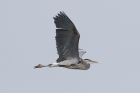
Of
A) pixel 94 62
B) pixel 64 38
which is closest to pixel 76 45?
pixel 64 38

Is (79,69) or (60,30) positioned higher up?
(60,30)

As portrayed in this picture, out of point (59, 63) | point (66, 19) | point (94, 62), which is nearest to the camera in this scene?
point (66, 19)

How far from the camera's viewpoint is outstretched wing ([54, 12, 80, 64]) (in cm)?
1941

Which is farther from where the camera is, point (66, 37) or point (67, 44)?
point (67, 44)

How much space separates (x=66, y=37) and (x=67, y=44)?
0.34 m

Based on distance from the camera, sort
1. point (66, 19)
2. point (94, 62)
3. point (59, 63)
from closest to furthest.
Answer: point (66, 19) → point (59, 63) → point (94, 62)

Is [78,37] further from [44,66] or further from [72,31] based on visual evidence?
[44,66]

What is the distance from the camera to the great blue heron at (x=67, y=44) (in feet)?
63.7

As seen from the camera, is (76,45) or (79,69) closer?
(76,45)

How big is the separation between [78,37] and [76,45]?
19.8 inches

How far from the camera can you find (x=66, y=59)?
2058cm

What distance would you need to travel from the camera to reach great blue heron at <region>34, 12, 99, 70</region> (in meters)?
19.4

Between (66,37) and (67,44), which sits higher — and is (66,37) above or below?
above

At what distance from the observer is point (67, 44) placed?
20000mm
